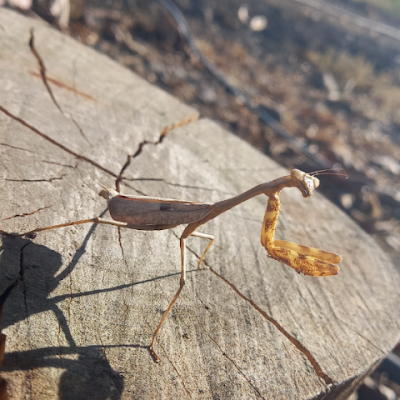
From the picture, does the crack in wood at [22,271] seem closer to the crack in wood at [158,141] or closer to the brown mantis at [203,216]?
the brown mantis at [203,216]

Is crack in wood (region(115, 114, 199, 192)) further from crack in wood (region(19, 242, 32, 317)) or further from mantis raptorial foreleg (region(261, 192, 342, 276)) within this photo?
mantis raptorial foreleg (region(261, 192, 342, 276))

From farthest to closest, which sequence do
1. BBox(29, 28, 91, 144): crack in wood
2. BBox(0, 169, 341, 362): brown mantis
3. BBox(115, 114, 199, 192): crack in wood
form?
BBox(29, 28, 91, 144): crack in wood
BBox(115, 114, 199, 192): crack in wood
BBox(0, 169, 341, 362): brown mantis

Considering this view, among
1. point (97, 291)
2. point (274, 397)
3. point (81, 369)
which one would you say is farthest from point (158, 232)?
point (274, 397)

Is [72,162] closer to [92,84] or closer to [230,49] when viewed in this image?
[92,84]

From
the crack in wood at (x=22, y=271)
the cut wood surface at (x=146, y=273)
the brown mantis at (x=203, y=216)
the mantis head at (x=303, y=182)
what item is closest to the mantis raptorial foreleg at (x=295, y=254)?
the brown mantis at (x=203, y=216)

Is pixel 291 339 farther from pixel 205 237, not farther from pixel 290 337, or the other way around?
pixel 205 237

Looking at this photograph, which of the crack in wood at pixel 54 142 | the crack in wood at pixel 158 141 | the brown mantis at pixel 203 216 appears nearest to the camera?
the brown mantis at pixel 203 216

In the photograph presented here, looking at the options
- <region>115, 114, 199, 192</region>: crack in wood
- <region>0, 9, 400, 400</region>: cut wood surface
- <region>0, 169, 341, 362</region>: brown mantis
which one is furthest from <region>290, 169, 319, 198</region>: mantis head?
<region>115, 114, 199, 192</region>: crack in wood
